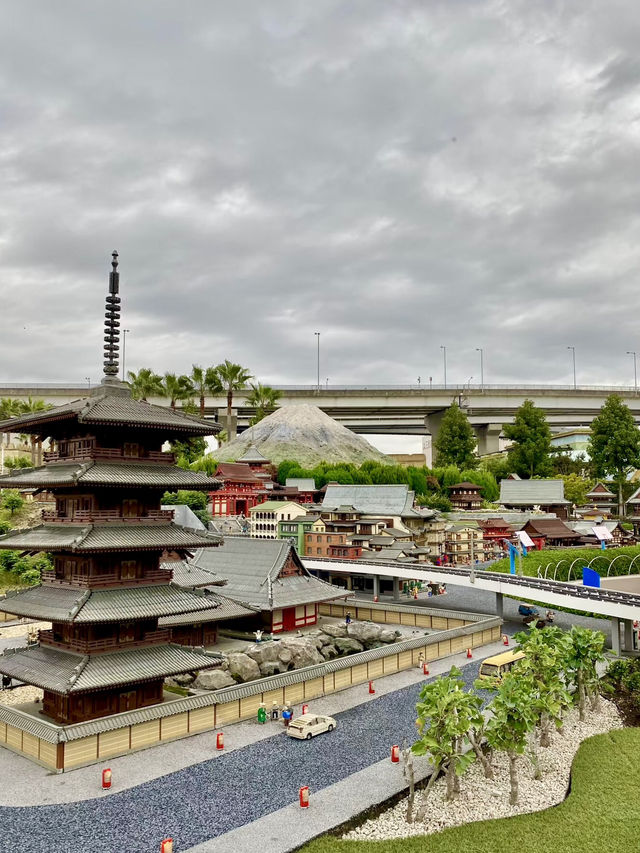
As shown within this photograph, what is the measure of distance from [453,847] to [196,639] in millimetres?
30506

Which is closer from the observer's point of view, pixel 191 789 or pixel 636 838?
pixel 636 838

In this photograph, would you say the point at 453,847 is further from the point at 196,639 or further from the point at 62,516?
the point at 196,639

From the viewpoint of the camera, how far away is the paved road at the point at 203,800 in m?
23.8

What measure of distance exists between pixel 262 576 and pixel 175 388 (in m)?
75.0

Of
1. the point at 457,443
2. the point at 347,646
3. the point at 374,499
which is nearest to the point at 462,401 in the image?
the point at 457,443

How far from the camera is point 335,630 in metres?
53.0

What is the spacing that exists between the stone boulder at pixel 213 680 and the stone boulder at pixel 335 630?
1291cm

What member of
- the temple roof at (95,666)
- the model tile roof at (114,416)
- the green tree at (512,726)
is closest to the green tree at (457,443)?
the model tile roof at (114,416)

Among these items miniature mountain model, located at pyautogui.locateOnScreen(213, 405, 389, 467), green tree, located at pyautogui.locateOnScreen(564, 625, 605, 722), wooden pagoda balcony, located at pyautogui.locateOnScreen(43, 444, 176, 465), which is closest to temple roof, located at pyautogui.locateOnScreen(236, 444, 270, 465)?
miniature mountain model, located at pyautogui.locateOnScreen(213, 405, 389, 467)

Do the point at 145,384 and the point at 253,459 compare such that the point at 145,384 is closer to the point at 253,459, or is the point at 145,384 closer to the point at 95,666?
the point at 253,459

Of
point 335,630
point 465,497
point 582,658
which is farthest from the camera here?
point 465,497

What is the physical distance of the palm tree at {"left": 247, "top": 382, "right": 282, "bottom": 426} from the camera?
148m

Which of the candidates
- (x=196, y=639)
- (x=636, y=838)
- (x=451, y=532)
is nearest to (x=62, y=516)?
(x=196, y=639)

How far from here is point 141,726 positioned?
32125mm
